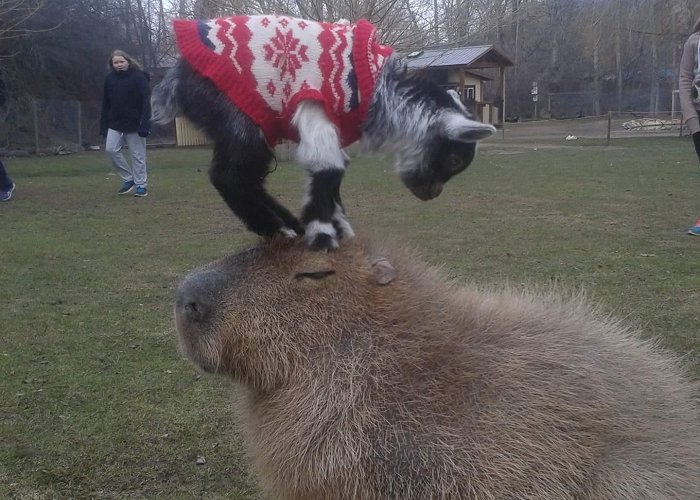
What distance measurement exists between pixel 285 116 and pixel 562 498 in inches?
47.2

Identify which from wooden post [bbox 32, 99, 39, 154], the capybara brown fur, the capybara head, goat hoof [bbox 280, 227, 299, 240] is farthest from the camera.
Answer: wooden post [bbox 32, 99, 39, 154]

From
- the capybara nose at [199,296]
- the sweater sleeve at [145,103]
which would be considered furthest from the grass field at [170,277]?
the sweater sleeve at [145,103]

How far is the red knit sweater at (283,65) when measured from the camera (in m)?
2.04

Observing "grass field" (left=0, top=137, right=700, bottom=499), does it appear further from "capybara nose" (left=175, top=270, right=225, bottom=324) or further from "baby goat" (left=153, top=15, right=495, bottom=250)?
"capybara nose" (left=175, top=270, right=225, bottom=324)

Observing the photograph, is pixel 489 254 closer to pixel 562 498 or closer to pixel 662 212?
pixel 662 212

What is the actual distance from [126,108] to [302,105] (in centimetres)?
755

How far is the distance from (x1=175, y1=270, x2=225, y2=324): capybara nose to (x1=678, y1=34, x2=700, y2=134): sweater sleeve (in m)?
5.34

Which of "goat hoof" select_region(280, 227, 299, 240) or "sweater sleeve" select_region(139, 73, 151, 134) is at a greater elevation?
"sweater sleeve" select_region(139, 73, 151, 134)

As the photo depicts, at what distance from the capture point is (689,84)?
6.12 meters

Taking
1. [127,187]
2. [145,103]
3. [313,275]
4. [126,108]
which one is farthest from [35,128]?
[313,275]

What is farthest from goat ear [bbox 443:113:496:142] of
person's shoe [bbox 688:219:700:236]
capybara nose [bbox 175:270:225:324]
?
person's shoe [bbox 688:219:700:236]

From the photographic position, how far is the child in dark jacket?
8312mm

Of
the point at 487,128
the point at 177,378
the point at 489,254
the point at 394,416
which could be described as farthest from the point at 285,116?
the point at 489,254

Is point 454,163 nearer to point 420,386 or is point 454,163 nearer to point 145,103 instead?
point 420,386
